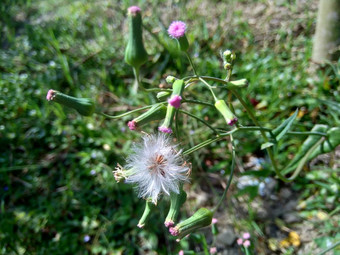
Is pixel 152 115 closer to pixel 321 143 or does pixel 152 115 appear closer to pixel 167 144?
pixel 167 144

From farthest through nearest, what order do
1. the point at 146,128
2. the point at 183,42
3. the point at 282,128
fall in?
the point at 146,128 → the point at 282,128 → the point at 183,42

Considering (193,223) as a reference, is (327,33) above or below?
above

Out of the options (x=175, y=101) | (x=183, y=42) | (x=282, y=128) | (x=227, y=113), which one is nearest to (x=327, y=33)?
(x=282, y=128)

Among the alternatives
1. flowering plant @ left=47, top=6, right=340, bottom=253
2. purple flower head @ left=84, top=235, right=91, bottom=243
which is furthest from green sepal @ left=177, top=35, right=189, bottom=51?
purple flower head @ left=84, top=235, right=91, bottom=243

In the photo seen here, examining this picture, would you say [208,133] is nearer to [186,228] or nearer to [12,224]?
[186,228]

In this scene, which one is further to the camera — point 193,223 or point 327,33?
point 327,33

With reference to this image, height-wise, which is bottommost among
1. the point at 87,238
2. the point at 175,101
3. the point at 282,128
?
the point at 87,238

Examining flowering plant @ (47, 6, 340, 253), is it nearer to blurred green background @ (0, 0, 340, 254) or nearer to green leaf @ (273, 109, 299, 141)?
green leaf @ (273, 109, 299, 141)
